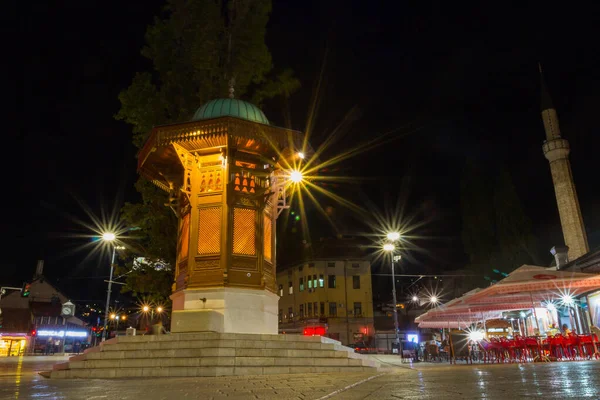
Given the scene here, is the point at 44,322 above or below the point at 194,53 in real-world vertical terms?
below

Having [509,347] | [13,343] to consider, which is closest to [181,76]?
[509,347]

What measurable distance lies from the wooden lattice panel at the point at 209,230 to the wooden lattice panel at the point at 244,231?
54 centimetres

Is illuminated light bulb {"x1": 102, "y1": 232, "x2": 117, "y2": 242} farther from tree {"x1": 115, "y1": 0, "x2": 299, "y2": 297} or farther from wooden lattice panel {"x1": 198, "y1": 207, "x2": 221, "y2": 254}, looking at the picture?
wooden lattice panel {"x1": 198, "y1": 207, "x2": 221, "y2": 254}

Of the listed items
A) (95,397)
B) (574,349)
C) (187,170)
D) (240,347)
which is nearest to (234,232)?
(187,170)

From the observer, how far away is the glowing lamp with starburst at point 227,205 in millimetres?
12727

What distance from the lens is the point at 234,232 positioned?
530 inches

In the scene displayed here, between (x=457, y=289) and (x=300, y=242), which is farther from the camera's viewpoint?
(x=300, y=242)

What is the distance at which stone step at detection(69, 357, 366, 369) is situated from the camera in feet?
30.2

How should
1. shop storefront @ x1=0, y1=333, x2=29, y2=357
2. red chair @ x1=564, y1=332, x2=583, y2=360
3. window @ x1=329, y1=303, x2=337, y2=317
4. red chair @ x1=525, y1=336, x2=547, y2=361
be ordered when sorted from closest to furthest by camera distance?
1. red chair @ x1=564, y1=332, x2=583, y2=360
2. red chair @ x1=525, y1=336, x2=547, y2=361
3. shop storefront @ x1=0, y1=333, x2=29, y2=357
4. window @ x1=329, y1=303, x2=337, y2=317

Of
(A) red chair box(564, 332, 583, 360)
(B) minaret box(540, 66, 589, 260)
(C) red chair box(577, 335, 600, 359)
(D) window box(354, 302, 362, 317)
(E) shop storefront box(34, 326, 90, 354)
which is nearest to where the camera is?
(C) red chair box(577, 335, 600, 359)

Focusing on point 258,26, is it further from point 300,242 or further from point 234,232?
point 300,242

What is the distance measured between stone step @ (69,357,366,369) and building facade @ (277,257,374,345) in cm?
4825

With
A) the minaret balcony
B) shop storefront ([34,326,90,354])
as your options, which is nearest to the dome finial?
the minaret balcony

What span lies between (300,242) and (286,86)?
4918 cm
